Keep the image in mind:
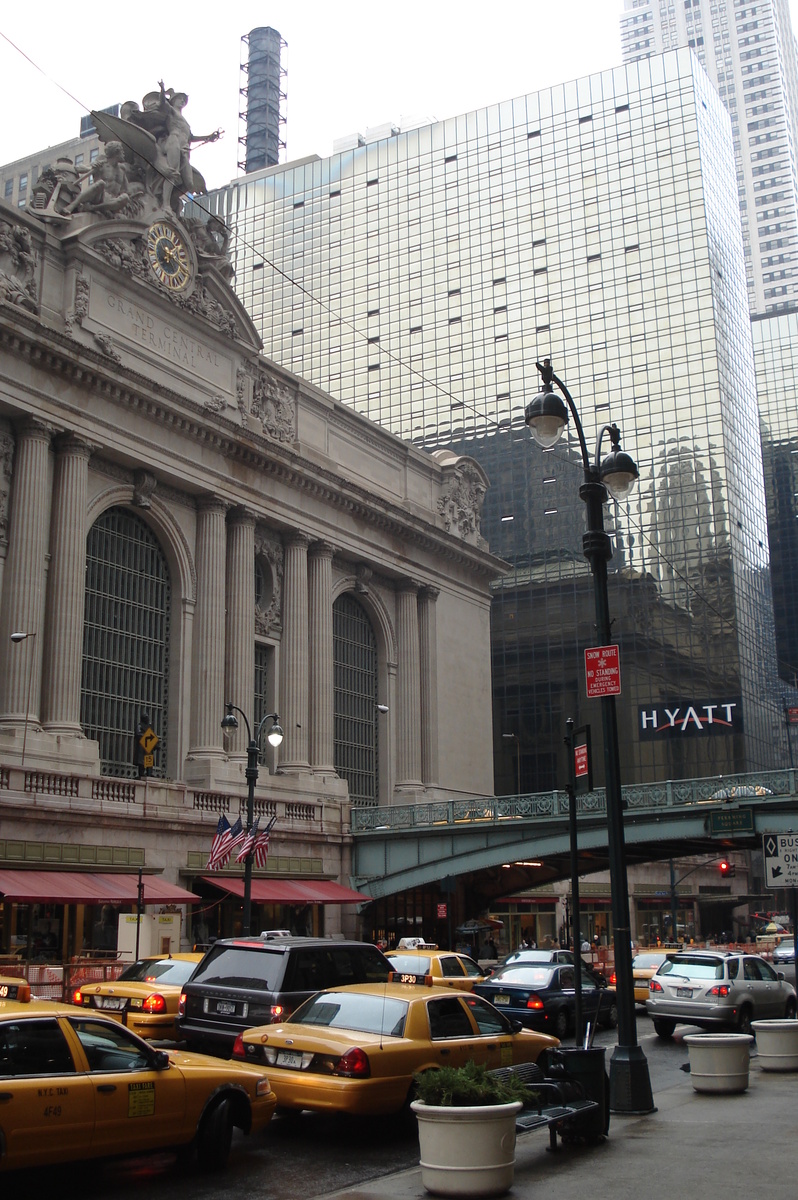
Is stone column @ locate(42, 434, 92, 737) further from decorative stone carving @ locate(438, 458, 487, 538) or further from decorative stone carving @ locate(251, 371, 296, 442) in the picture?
decorative stone carving @ locate(438, 458, 487, 538)

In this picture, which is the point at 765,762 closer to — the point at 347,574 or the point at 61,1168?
the point at 347,574

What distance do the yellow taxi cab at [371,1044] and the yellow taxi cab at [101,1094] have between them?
2.54 ft

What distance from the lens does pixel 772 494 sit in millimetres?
134500

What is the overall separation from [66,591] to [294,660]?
12.7m

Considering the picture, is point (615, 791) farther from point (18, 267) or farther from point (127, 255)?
point (127, 255)

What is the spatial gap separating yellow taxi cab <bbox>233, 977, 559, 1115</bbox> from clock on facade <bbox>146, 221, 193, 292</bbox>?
114 feet

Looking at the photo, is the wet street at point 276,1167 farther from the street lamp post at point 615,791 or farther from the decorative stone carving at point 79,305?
the decorative stone carving at point 79,305

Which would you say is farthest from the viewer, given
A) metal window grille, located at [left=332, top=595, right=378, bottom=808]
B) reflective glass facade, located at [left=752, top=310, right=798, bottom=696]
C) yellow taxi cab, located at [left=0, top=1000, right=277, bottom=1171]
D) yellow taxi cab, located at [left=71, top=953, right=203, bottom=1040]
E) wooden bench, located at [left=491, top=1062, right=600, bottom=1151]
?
reflective glass facade, located at [left=752, top=310, right=798, bottom=696]

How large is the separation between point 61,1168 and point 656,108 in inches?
3698

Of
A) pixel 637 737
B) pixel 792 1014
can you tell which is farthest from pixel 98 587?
pixel 637 737

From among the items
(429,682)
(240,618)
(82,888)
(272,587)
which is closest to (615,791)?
(82,888)

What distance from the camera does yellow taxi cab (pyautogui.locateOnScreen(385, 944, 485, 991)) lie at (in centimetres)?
Answer: 2197

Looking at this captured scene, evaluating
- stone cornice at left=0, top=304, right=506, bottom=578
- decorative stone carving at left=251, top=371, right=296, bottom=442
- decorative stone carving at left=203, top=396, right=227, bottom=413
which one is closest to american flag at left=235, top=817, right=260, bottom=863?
stone cornice at left=0, top=304, right=506, bottom=578

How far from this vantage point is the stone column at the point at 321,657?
49.0 meters
